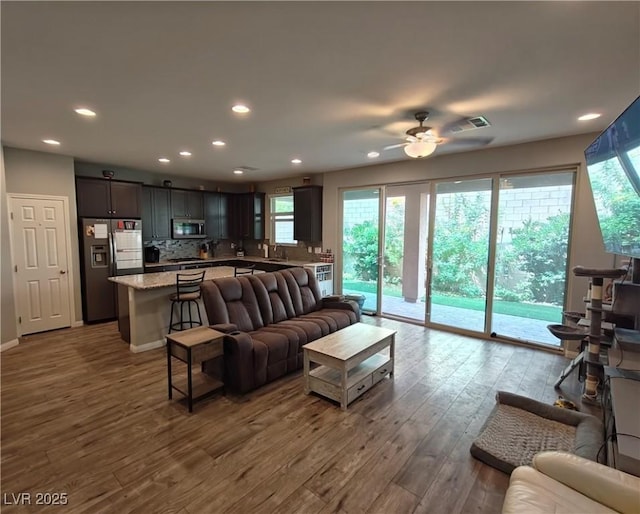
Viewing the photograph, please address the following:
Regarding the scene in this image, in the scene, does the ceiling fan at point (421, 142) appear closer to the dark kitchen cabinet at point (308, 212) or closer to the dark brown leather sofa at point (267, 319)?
the dark brown leather sofa at point (267, 319)

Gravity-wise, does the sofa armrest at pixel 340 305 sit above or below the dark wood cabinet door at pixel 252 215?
below

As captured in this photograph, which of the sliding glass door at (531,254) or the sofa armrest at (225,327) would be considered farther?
the sliding glass door at (531,254)

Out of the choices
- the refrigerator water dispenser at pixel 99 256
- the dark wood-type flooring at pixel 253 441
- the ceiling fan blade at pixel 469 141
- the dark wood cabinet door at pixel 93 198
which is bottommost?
the dark wood-type flooring at pixel 253 441

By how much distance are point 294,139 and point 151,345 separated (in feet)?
10.8

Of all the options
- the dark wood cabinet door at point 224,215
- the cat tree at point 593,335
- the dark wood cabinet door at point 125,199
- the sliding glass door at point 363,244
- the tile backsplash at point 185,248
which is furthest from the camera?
the dark wood cabinet door at point 224,215

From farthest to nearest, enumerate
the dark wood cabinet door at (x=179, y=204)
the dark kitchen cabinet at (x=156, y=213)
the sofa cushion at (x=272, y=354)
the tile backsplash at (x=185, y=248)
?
the tile backsplash at (x=185, y=248)
the dark wood cabinet door at (x=179, y=204)
the dark kitchen cabinet at (x=156, y=213)
the sofa cushion at (x=272, y=354)

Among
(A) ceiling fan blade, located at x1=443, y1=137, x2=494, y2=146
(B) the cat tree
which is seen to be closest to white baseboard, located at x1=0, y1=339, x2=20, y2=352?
(A) ceiling fan blade, located at x1=443, y1=137, x2=494, y2=146

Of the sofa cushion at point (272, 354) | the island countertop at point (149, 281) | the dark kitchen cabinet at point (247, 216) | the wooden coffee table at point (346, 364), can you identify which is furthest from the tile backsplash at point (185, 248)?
the wooden coffee table at point (346, 364)

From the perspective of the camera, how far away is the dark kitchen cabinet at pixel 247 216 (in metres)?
7.49

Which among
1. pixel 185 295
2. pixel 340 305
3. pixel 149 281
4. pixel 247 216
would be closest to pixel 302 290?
pixel 340 305

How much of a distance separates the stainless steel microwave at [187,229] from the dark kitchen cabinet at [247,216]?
0.77m

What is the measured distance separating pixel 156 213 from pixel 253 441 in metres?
5.34

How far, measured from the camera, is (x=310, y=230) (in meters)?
6.36

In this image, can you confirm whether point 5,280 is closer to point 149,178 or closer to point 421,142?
point 149,178
